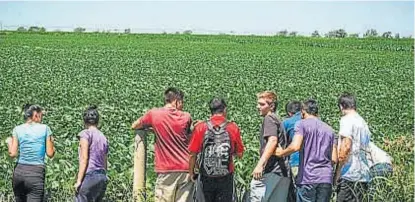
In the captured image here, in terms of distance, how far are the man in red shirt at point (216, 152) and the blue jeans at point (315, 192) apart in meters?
0.78

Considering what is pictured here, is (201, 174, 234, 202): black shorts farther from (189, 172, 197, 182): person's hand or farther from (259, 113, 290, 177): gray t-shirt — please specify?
(259, 113, 290, 177): gray t-shirt

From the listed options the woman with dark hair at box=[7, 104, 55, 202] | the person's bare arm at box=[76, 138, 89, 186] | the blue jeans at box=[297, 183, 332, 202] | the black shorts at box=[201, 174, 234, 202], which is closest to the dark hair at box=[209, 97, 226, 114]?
the black shorts at box=[201, 174, 234, 202]

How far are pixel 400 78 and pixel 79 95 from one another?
739 inches

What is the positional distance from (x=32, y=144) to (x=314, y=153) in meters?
3.05

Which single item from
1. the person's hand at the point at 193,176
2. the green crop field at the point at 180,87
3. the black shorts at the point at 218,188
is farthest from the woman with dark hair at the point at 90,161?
the black shorts at the point at 218,188

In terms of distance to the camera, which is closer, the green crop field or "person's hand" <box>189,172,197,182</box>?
"person's hand" <box>189,172,197,182</box>

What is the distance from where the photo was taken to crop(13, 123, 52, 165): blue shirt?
287 inches

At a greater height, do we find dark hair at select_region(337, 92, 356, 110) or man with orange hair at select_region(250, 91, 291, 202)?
dark hair at select_region(337, 92, 356, 110)

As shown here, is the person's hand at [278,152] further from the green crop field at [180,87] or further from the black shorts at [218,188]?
the green crop field at [180,87]

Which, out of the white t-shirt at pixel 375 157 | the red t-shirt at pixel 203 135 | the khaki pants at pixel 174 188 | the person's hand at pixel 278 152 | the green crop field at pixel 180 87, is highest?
the red t-shirt at pixel 203 135

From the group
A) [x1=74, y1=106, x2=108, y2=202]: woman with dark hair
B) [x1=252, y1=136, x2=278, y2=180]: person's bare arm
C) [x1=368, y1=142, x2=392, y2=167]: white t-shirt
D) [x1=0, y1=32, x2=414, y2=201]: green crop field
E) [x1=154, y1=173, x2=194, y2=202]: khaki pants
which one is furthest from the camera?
[x1=0, y1=32, x2=414, y2=201]: green crop field

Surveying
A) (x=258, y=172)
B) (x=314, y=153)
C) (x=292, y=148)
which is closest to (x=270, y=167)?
(x=258, y=172)

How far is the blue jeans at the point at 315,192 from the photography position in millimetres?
7105

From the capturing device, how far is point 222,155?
22.7 feet
